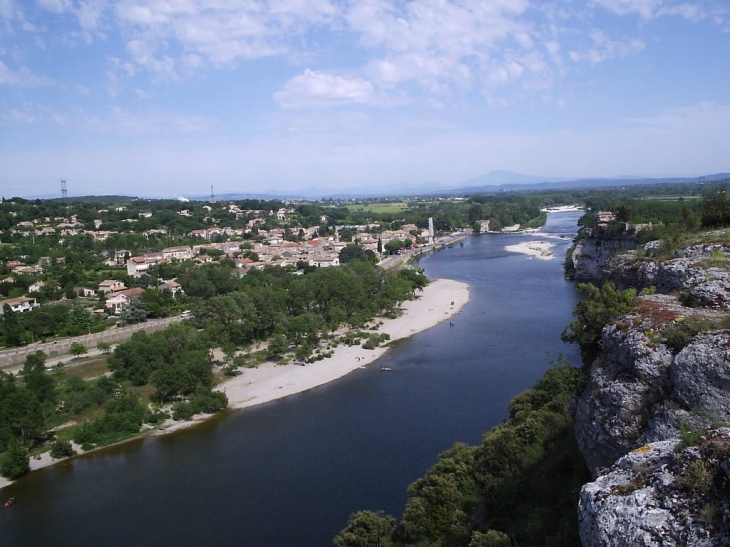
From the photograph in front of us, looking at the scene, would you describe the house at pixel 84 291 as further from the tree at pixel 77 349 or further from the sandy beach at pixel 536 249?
the sandy beach at pixel 536 249

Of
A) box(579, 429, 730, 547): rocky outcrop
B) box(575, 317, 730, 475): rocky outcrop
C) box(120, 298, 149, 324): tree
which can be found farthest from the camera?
box(120, 298, 149, 324): tree

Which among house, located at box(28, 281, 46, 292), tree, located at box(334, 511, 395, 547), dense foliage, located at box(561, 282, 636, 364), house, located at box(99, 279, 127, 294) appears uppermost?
dense foliage, located at box(561, 282, 636, 364)

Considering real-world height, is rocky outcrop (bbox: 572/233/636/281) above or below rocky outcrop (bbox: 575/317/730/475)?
below

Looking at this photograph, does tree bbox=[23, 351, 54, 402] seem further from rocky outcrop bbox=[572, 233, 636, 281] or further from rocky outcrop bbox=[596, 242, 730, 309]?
rocky outcrop bbox=[572, 233, 636, 281]

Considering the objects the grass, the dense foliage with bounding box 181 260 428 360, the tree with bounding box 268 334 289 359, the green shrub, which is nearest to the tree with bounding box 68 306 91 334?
the dense foliage with bounding box 181 260 428 360

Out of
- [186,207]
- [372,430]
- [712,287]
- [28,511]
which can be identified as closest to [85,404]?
[28,511]

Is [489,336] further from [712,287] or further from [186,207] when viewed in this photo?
[186,207]
